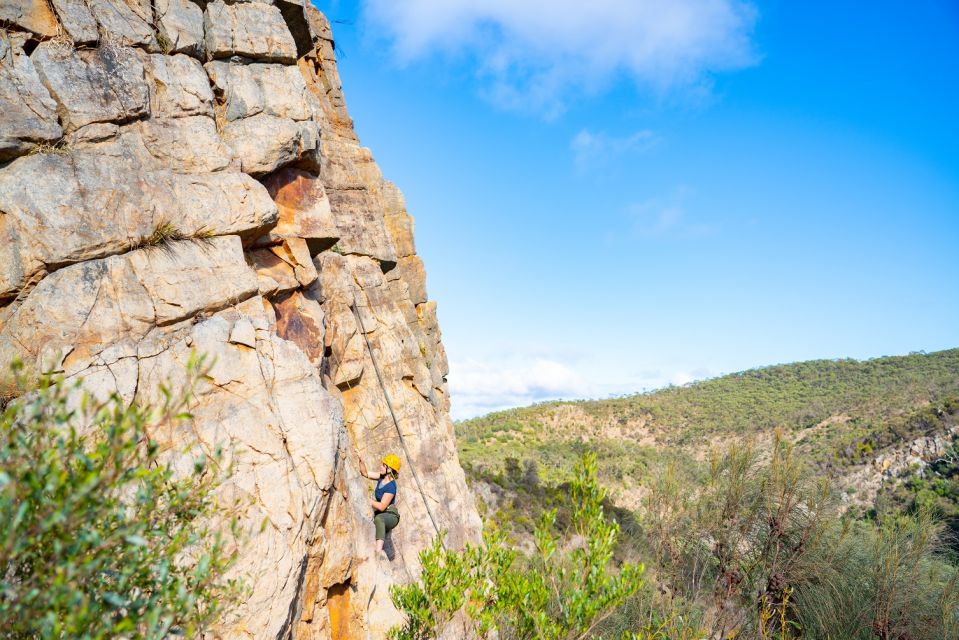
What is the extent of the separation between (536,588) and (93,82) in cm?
1064

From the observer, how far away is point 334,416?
8.69 meters

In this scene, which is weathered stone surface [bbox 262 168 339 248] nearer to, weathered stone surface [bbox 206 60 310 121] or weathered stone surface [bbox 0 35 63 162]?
weathered stone surface [bbox 206 60 310 121]

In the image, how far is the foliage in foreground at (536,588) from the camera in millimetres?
6184

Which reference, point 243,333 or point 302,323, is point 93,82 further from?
point 302,323

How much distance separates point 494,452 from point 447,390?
3097cm

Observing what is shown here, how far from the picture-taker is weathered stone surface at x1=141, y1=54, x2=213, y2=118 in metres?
9.66

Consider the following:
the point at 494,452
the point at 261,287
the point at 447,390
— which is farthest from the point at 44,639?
the point at 494,452

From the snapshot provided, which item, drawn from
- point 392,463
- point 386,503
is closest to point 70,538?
point 386,503

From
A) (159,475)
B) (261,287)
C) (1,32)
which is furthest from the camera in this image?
(261,287)

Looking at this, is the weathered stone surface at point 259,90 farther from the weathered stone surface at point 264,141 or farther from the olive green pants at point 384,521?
the olive green pants at point 384,521

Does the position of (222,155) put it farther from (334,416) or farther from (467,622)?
(467,622)

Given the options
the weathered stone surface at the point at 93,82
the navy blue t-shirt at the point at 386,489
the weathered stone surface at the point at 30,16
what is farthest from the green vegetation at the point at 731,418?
the weathered stone surface at the point at 30,16

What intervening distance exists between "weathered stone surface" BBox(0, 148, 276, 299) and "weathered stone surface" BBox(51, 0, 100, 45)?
1982mm

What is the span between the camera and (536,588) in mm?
6730
